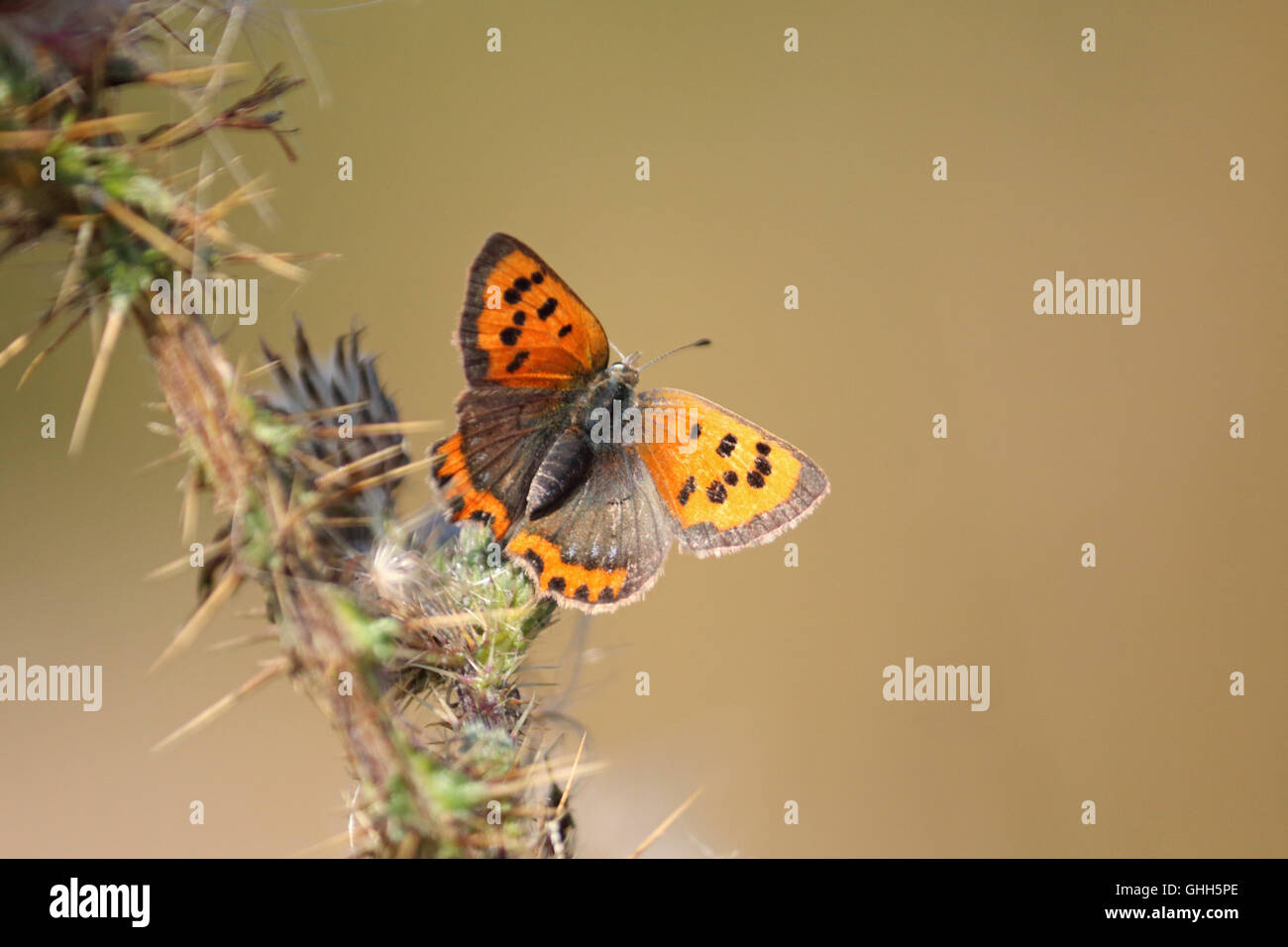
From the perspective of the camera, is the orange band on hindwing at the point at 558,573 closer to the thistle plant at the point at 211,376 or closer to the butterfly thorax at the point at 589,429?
the butterfly thorax at the point at 589,429

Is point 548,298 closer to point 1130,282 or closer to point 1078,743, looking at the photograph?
point 1078,743

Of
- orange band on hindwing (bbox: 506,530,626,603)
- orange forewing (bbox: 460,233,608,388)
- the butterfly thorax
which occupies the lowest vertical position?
orange band on hindwing (bbox: 506,530,626,603)

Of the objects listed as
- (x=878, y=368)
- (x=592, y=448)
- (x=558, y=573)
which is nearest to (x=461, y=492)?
(x=558, y=573)

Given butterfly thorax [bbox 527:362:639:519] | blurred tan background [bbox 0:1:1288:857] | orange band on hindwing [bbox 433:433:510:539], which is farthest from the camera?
blurred tan background [bbox 0:1:1288:857]

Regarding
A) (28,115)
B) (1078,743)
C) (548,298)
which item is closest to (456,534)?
(548,298)

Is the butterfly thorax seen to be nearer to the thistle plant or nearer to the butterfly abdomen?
the butterfly abdomen

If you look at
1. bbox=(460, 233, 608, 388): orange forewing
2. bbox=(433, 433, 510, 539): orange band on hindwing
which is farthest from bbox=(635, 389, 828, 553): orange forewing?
bbox=(433, 433, 510, 539): orange band on hindwing

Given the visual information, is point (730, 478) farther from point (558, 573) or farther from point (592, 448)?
point (558, 573)
